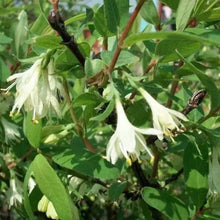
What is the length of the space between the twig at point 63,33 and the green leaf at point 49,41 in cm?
3

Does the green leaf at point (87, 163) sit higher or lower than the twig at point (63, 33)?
lower

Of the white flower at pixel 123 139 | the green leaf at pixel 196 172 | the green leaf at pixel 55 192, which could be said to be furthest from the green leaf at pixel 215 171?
the green leaf at pixel 55 192

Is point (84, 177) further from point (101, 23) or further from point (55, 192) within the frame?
point (101, 23)

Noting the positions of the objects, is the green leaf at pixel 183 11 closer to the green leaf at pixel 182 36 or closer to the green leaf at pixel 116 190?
the green leaf at pixel 182 36

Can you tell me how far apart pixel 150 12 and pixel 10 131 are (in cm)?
52

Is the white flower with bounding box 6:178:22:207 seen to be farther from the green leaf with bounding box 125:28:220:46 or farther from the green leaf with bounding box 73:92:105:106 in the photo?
the green leaf with bounding box 125:28:220:46

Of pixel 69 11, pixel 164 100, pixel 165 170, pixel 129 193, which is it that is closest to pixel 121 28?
pixel 129 193

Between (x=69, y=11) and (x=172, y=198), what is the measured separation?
2.05m

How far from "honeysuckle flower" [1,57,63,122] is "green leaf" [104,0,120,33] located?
0.13m

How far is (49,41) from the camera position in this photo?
0.73 m

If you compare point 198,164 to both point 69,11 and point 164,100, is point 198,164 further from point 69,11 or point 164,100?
point 69,11

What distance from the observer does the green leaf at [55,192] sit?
29.4 inches

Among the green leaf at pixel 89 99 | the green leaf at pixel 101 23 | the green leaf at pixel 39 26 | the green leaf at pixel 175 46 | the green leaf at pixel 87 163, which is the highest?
the green leaf at pixel 101 23

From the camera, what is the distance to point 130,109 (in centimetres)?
93
